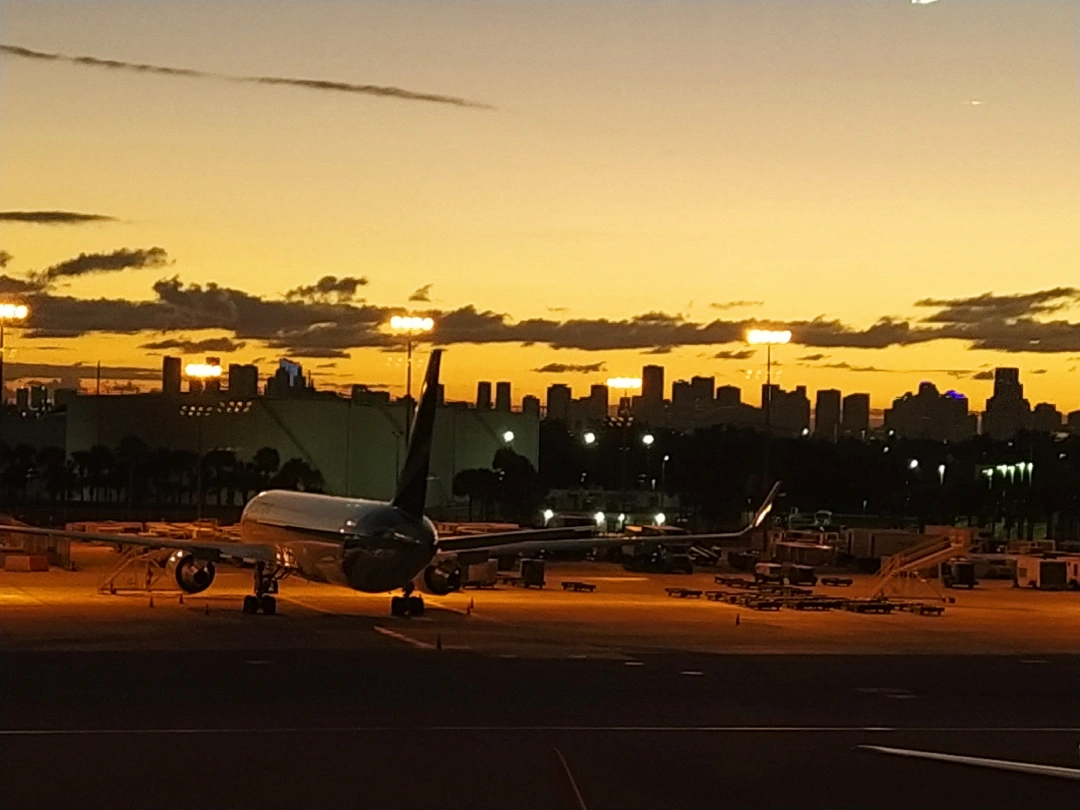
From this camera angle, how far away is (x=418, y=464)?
1802 inches

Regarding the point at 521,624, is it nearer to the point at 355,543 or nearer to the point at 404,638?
the point at 355,543

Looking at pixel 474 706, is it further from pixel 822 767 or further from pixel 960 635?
pixel 960 635

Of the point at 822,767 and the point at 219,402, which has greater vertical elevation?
the point at 219,402

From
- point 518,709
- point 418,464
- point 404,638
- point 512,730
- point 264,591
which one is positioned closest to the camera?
point 512,730

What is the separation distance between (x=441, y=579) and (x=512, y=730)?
92.6ft

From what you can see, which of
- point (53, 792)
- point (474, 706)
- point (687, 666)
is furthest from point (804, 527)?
point (53, 792)

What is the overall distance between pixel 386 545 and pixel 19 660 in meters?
13.2

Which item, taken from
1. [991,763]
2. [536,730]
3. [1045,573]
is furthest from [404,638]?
[1045,573]

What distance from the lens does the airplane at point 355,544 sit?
4459 centimetres

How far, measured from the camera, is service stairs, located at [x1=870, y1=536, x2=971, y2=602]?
5897cm

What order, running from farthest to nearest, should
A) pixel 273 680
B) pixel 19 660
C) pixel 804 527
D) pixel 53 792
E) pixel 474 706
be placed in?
pixel 804 527 → pixel 19 660 → pixel 273 680 → pixel 474 706 → pixel 53 792

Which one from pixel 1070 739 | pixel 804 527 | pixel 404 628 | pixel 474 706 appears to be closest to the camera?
pixel 1070 739

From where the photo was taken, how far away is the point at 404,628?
4306 centimetres

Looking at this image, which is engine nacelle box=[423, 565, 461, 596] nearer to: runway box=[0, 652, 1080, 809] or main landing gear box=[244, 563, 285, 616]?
main landing gear box=[244, 563, 285, 616]
